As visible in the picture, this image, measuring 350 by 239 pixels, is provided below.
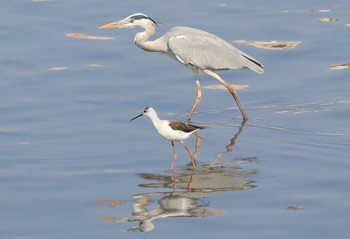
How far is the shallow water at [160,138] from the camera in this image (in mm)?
9758

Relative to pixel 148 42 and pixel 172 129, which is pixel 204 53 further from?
pixel 172 129

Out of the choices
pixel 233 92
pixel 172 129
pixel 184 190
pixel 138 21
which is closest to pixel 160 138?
pixel 172 129

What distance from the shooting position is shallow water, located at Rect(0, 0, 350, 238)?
9758 millimetres

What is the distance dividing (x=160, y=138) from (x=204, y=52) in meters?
2.32

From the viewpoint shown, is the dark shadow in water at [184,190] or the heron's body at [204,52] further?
the heron's body at [204,52]

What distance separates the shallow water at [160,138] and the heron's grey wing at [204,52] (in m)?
0.55

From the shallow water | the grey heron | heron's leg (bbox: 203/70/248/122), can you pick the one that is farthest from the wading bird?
the grey heron

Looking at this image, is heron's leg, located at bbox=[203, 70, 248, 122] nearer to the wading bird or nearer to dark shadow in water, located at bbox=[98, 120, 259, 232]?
dark shadow in water, located at bbox=[98, 120, 259, 232]

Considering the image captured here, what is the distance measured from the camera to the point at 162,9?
19.2 m

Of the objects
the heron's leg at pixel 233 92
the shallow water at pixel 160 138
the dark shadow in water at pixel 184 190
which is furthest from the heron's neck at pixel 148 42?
the dark shadow in water at pixel 184 190

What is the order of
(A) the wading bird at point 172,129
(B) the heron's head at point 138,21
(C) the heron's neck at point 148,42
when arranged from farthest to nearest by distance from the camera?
(B) the heron's head at point 138,21, (C) the heron's neck at point 148,42, (A) the wading bird at point 172,129

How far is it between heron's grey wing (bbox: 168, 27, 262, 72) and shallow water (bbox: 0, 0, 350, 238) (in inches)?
21.8

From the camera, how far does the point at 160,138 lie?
503 inches

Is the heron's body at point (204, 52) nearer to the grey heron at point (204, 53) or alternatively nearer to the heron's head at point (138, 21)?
the grey heron at point (204, 53)
